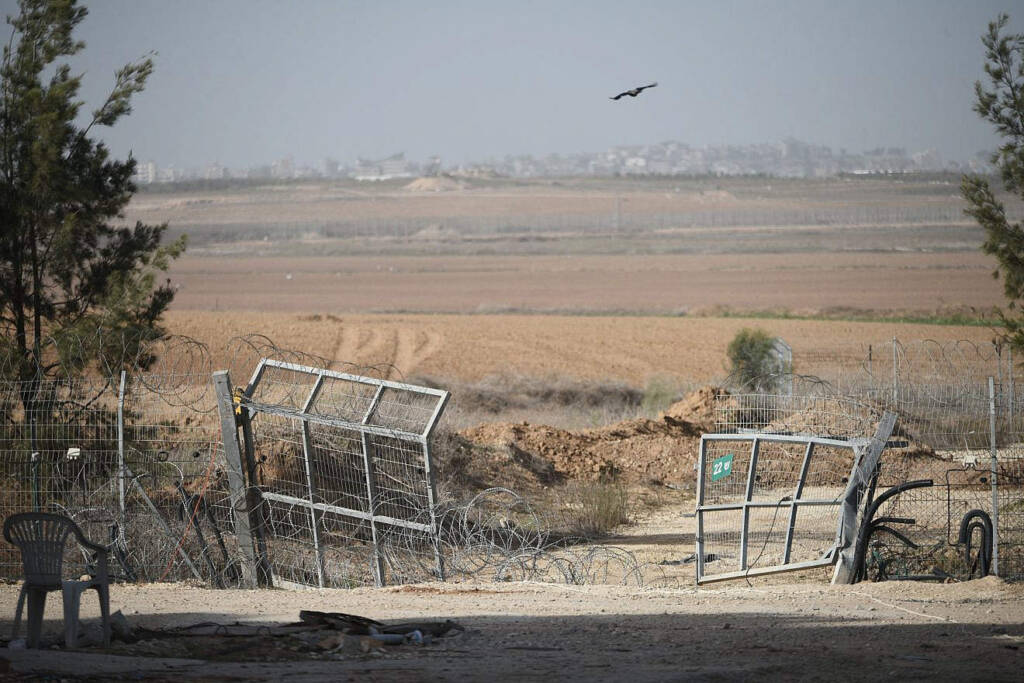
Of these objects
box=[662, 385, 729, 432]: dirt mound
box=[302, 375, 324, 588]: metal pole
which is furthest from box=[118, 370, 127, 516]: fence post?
box=[662, 385, 729, 432]: dirt mound

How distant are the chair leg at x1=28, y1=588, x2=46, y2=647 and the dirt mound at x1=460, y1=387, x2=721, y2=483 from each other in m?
12.2

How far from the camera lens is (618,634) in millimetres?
7984

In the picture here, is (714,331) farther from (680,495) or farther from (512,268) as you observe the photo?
(512,268)

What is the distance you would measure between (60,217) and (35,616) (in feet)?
33.8

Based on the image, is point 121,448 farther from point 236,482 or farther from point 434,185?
point 434,185

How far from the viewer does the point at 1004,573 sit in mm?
10727

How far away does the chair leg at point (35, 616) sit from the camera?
7.38m

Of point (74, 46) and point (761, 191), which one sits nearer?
point (74, 46)

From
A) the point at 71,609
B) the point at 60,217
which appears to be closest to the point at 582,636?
the point at 71,609

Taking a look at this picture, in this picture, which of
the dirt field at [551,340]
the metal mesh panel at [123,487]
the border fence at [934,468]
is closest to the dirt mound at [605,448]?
the border fence at [934,468]

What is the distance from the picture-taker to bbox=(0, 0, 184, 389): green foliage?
15773mm

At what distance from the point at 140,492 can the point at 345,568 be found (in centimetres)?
230

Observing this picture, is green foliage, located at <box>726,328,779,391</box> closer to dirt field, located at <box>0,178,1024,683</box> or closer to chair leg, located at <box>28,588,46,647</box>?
dirt field, located at <box>0,178,1024,683</box>

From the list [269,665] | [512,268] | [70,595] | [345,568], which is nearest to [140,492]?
[345,568]
